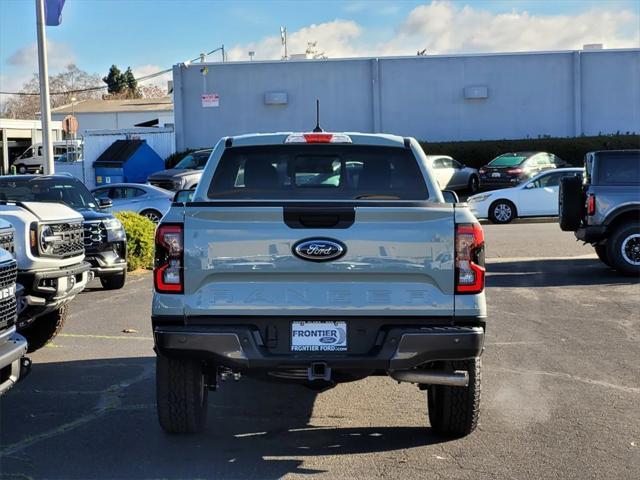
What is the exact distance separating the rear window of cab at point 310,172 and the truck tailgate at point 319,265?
3.34 feet

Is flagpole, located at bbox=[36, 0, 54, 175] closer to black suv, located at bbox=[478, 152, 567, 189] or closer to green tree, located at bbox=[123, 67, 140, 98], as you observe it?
black suv, located at bbox=[478, 152, 567, 189]

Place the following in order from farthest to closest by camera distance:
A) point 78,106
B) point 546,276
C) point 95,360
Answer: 1. point 78,106
2. point 546,276
3. point 95,360

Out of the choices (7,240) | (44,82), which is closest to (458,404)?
(7,240)

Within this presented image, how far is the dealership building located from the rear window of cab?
29676 millimetres

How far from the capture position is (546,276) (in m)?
13.4

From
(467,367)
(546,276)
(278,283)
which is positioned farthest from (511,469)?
(546,276)

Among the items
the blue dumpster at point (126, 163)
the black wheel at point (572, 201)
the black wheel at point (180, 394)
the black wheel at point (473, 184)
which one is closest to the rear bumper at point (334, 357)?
the black wheel at point (180, 394)

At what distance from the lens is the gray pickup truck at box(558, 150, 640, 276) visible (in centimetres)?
1281

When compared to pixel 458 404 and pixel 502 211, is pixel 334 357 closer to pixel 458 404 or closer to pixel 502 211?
pixel 458 404

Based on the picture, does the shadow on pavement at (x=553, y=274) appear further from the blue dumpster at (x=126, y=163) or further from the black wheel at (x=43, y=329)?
the blue dumpster at (x=126, y=163)

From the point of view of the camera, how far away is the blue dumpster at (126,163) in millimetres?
33562

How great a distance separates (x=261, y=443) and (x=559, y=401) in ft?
7.88

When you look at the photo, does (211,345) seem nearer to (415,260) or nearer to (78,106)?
(415,260)

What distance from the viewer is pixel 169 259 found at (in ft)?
16.6
